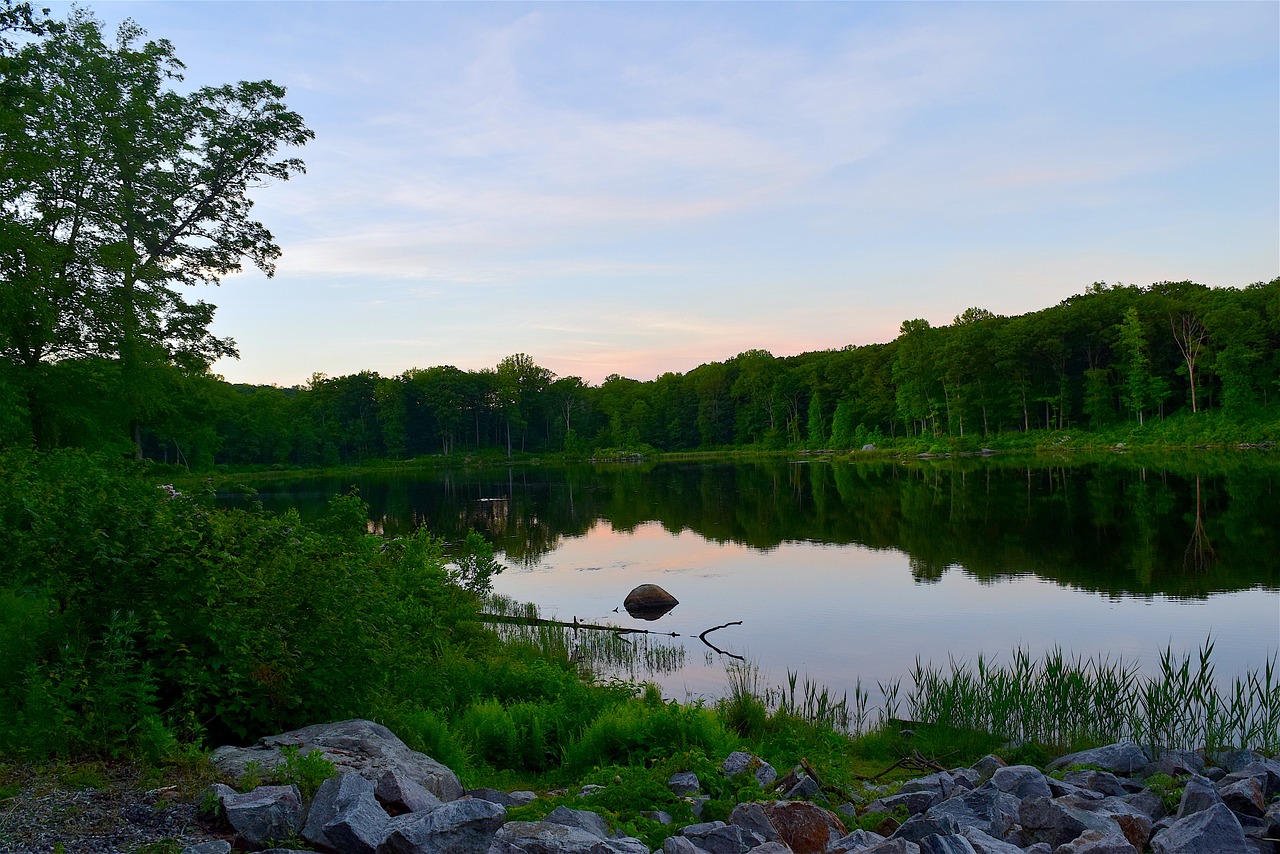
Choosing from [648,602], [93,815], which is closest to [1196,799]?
[93,815]

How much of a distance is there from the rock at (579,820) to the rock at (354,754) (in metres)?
1.44

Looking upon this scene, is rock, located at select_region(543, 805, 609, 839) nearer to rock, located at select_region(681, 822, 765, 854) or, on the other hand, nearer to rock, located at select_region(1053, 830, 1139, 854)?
rock, located at select_region(681, 822, 765, 854)

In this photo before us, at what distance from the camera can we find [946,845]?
509cm

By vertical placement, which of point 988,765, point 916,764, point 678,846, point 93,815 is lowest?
point 916,764

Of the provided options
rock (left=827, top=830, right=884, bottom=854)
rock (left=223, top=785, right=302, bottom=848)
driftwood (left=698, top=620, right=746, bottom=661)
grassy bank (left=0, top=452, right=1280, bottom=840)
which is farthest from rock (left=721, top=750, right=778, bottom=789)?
driftwood (left=698, top=620, right=746, bottom=661)

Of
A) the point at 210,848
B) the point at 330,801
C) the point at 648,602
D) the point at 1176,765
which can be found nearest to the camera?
the point at 210,848

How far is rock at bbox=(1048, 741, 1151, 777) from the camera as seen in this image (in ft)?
27.9

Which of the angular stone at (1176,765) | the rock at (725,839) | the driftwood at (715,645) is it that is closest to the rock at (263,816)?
the rock at (725,839)

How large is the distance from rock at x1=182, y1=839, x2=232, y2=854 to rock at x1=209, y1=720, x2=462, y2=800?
1.27 meters

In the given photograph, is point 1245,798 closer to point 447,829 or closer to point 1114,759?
point 1114,759

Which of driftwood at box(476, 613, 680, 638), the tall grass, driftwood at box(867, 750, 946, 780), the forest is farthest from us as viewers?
the forest

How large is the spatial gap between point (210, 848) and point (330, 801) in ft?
2.51

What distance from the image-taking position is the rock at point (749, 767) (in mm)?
7484

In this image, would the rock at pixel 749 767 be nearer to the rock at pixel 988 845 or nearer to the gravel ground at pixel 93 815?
the rock at pixel 988 845
